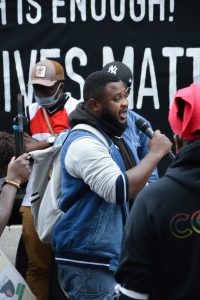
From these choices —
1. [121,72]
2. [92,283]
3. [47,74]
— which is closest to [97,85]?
[92,283]

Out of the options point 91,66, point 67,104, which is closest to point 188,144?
point 67,104

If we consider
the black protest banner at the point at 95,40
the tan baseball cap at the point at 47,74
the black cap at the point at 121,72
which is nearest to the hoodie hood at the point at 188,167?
the black cap at the point at 121,72

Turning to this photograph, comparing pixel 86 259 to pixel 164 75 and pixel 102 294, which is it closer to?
pixel 102 294

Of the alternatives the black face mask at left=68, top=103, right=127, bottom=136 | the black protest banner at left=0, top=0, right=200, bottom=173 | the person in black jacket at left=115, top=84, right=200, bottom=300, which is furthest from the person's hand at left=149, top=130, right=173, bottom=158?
the black protest banner at left=0, top=0, right=200, bottom=173

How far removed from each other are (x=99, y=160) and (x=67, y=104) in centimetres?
183

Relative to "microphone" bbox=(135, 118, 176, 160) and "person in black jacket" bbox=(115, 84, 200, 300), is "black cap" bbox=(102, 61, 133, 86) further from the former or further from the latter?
"person in black jacket" bbox=(115, 84, 200, 300)

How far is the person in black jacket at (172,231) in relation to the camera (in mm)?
2312

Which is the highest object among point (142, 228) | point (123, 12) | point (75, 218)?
point (123, 12)

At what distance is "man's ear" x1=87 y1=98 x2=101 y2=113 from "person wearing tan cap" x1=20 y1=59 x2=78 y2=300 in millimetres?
1376

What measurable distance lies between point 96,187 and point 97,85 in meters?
0.55

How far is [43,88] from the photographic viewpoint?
16.4 ft

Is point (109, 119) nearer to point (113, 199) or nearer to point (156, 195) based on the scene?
point (113, 199)

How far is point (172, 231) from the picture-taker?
2312 mm

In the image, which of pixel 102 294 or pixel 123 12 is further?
pixel 123 12
